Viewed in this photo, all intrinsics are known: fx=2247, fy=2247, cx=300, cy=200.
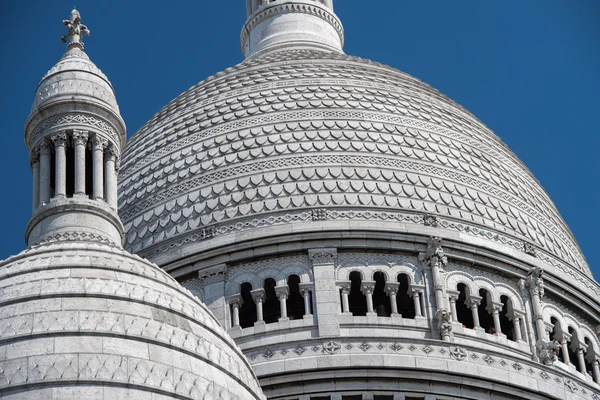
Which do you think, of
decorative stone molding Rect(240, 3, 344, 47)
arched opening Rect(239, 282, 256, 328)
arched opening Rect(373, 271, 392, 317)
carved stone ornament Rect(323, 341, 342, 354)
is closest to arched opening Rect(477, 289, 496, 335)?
arched opening Rect(373, 271, 392, 317)

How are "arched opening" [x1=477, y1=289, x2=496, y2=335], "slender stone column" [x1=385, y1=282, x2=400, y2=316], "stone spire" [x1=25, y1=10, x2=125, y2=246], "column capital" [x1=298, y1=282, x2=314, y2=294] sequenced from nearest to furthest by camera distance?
"stone spire" [x1=25, y1=10, x2=125, y2=246]
"slender stone column" [x1=385, y1=282, x2=400, y2=316]
"column capital" [x1=298, y1=282, x2=314, y2=294]
"arched opening" [x1=477, y1=289, x2=496, y2=335]

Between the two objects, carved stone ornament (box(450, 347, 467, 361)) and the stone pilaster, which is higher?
the stone pilaster

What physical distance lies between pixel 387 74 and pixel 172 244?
299 inches

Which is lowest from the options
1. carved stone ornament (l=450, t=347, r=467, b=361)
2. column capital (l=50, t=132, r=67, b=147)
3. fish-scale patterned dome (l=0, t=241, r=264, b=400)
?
fish-scale patterned dome (l=0, t=241, r=264, b=400)

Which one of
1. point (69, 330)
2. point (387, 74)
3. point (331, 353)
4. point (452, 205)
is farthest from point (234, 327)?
point (69, 330)

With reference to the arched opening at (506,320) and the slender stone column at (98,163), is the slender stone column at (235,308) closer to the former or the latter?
the arched opening at (506,320)

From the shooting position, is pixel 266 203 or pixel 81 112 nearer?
pixel 81 112

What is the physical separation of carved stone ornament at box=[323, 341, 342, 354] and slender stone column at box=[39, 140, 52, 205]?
777cm

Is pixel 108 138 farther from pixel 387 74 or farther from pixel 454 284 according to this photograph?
pixel 387 74

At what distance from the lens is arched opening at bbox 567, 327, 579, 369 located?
4094cm

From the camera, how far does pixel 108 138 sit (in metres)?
32.0

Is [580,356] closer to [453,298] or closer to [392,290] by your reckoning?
[453,298]

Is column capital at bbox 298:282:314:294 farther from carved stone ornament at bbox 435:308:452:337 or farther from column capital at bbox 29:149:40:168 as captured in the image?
column capital at bbox 29:149:40:168

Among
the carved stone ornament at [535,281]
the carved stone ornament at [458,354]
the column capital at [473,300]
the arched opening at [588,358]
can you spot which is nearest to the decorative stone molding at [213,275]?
the column capital at [473,300]
